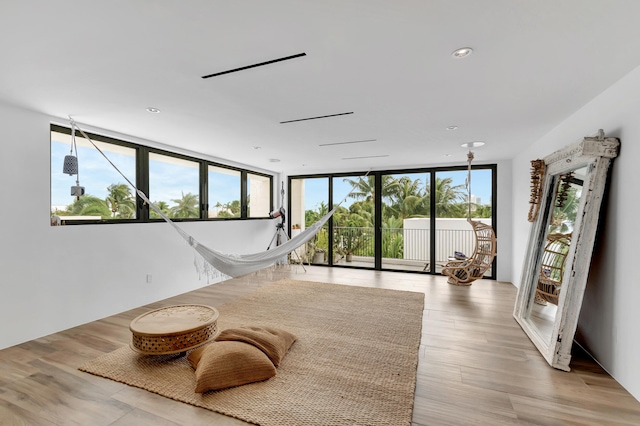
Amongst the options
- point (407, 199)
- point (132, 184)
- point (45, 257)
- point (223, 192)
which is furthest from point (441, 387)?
point (223, 192)

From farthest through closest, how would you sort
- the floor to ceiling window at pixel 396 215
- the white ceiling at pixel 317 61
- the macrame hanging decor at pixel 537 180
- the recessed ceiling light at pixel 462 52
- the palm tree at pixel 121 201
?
the floor to ceiling window at pixel 396 215 → the palm tree at pixel 121 201 → the macrame hanging decor at pixel 537 180 → the recessed ceiling light at pixel 462 52 → the white ceiling at pixel 317 61

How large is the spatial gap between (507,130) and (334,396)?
3.15m

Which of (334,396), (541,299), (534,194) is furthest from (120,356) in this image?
(534,194)

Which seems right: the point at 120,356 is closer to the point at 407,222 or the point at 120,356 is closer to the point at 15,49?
the point at 15,49

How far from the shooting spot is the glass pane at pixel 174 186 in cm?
389

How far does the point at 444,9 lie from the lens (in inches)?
50.2

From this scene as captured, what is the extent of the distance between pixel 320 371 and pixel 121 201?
3030mm

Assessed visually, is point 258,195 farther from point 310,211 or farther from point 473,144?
point 473,144

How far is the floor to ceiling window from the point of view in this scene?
5.32m

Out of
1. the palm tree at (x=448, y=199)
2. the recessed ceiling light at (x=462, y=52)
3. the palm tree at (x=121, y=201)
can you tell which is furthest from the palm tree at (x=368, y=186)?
the recessed ceiling light at (x=462, y=52)

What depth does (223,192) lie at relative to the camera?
201 inches

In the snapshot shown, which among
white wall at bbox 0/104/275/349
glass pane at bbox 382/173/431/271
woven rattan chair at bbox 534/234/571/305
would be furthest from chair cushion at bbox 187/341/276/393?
glass pane at bbox 382/173/431/271

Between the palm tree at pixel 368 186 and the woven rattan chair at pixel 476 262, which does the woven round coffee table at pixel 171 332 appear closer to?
the woven rattan chair at pixel 476 262

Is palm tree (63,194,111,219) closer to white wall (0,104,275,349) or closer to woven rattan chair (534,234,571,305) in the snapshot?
white wall (0,104,275,349)
